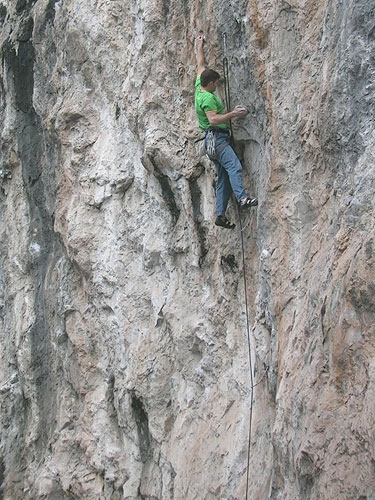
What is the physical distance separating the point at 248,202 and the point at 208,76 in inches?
55.7

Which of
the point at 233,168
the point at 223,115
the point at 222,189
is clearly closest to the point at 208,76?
the point at 223,115

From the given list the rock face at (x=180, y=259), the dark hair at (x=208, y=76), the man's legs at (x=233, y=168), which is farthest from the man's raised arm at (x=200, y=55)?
the man's legs at (x=233, y=168)

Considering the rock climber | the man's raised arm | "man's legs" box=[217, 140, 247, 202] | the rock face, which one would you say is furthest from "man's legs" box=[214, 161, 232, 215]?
the man's raised arm

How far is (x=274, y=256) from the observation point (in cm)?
683

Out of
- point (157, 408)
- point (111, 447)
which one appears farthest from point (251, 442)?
point (111, 447)

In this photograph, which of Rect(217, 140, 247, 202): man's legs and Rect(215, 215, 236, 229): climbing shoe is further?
Rect(215, 215, 236, 229): climbing shoe

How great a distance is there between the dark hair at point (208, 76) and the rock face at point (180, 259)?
0.78ft

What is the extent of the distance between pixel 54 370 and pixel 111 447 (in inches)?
81.7

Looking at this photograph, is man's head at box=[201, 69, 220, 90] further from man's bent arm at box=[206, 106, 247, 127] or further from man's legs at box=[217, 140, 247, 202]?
man's legs at box=[217, 140, 247, 202]

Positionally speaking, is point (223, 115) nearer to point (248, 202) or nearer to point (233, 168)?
point (233, 168)

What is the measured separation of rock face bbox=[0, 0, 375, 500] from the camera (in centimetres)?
561

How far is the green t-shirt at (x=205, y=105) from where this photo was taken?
7395mm

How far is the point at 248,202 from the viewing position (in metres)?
7.09

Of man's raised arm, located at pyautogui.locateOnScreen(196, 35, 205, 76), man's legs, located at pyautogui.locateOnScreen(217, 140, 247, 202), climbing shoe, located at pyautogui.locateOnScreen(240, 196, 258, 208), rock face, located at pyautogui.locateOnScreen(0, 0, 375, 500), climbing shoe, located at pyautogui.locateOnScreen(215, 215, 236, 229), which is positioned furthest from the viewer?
man's raised arm, located at pyautogui.locateOnScreen(196, 35, 205, 76)
